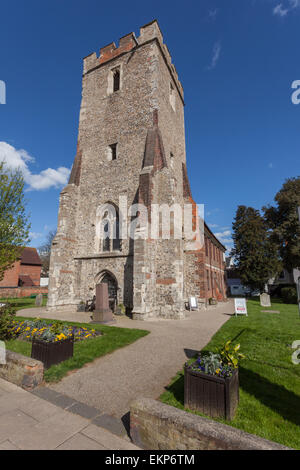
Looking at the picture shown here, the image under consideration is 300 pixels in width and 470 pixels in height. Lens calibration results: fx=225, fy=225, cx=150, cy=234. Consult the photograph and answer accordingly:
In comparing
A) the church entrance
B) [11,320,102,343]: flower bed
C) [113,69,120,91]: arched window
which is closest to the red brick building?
the church entrance

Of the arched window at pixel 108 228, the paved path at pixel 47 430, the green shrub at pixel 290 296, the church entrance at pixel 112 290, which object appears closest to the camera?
the paved path at pixel 47 430

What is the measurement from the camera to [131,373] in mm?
5137

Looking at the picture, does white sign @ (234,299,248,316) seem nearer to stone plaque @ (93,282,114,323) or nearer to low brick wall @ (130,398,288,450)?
stone plaque @ (93,282,114,323)

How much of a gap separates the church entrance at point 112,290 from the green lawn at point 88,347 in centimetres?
445

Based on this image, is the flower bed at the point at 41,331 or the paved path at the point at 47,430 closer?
the paved path at the point at 47,430

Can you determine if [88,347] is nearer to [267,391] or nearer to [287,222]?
[267,391]

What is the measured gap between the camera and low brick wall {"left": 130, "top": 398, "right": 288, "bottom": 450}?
7.02 ft

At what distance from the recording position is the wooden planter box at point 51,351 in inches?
208

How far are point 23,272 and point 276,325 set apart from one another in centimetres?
3775

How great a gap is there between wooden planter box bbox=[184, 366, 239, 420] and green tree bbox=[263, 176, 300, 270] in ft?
70.9

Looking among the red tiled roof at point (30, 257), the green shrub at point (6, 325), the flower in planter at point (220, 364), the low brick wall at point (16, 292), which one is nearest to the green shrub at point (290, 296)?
the flower in planter at point (220, 364)

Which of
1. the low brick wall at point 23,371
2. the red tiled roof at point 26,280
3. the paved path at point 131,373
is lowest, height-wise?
the paved path at point 131,373

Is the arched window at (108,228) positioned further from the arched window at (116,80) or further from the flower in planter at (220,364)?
the flower in planter at (220,364)
